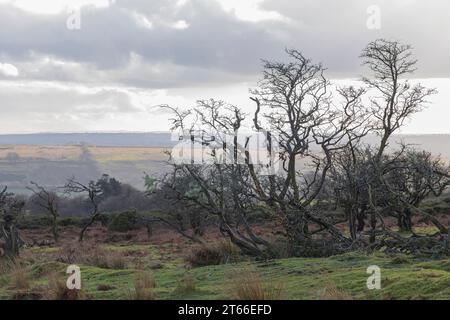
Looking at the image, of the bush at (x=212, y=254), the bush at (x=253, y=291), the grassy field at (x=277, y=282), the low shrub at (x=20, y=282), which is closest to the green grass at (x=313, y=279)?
the grassy field at (x=277, y=282)

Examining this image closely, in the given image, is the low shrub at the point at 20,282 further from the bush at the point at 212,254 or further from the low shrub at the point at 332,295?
the low shrub at the point at 332,295

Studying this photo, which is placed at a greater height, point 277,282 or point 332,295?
point 332,295

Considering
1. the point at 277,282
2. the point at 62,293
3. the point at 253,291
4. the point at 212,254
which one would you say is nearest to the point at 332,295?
the point at 253,291

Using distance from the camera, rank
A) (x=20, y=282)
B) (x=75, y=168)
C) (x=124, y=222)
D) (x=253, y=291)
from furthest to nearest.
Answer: (x=75, y=168) → (x=124, y=222) → (x=20, y=282) → (x=253, y=291)

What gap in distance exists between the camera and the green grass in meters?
7.50

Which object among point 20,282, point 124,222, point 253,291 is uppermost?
point 253,291

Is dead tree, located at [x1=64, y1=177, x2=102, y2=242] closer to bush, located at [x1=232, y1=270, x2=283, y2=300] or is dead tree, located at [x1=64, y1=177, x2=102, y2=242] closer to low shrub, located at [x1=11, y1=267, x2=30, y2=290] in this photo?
low shrub, located at [x1=11, y1=267, x2=30, y2=290]

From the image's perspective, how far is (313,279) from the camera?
9.23 meters

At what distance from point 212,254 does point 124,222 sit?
28.8 metres

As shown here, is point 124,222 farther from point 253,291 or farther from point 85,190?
point 253,291

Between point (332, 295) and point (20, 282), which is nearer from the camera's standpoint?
point (332, 295)

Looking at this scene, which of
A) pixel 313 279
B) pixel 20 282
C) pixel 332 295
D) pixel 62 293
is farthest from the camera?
pixel 20 282

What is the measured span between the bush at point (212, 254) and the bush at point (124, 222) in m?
27.6
